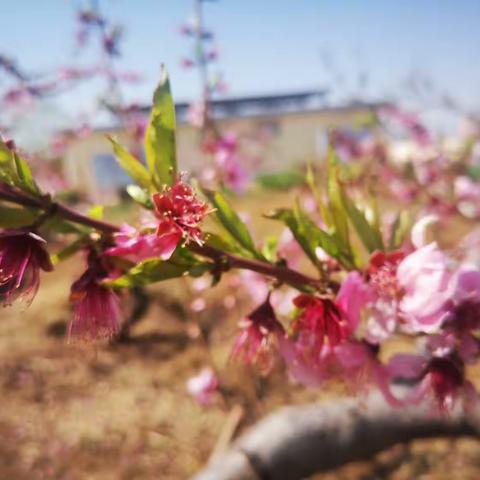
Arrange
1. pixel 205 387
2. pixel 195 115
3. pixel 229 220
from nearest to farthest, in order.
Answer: pixel 229 220 → pixel 205 387 → pixel 195 115

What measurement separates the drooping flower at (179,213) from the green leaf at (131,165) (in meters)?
0.05

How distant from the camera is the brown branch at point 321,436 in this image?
125cm

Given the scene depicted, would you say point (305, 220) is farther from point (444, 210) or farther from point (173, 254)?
point (444, 210)

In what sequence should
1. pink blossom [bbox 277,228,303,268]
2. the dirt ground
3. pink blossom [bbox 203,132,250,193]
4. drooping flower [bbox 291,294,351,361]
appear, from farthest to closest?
pink blossom [bbox 203,132,250,193], the dirt ground, pink blossom [bbox 277,228,303,268], drooping flower [bbox 291,294,351,361]

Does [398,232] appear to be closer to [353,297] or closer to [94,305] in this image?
[353,297]

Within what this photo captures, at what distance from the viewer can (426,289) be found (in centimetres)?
65

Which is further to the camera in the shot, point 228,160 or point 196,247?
point 228,160

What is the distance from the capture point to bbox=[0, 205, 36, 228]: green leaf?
58 cm

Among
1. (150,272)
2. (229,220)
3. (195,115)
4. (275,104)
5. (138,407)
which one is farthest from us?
(275,104)

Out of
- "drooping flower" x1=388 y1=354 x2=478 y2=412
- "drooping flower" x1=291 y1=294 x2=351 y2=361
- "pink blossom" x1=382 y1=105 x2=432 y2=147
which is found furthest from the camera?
"pink blossom" x1=382 y1=105 x2=432 y2=147

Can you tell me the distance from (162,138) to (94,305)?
0.77 ft

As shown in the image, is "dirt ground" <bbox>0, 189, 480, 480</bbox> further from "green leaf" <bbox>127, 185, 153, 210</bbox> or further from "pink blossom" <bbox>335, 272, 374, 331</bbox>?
"green leaf" <bbox>127, 185, 153, 210</bbox>

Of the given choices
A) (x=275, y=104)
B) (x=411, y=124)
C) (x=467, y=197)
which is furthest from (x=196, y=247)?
(x=275, y=104)

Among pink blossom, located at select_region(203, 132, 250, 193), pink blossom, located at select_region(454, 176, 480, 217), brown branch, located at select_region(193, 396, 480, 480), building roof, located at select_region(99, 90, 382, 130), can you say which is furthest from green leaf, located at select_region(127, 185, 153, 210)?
building roof, located at select_region(99, 90, 382, 130)
